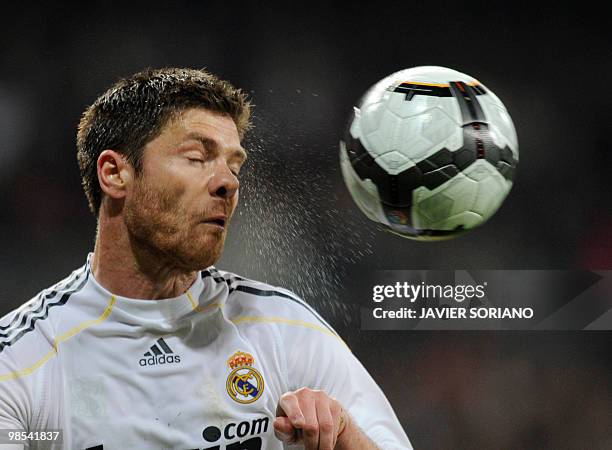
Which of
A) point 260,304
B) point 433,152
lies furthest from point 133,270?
point 433,152

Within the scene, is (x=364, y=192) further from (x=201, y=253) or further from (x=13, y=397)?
(x=13, y=397)

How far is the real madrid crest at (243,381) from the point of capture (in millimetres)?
2342

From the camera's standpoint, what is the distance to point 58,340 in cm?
230

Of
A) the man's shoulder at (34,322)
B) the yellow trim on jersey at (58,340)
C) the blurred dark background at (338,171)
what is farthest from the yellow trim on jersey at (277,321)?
the blurred dark background at (338,171)

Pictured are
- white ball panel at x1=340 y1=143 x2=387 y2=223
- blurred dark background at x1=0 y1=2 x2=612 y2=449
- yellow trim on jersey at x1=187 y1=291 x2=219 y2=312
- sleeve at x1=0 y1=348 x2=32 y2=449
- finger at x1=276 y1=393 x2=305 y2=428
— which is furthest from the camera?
blurred dark background at x1=0 y1=2 x2=612 y2=449

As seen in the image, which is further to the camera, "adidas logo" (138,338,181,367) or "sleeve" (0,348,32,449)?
"adidas logo" (138,338,181,367)

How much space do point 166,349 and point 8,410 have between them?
43cm

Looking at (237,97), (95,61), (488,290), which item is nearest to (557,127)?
(488,290)

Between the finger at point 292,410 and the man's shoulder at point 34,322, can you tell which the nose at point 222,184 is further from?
the finger at point 292,410

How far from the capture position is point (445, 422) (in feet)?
15.8

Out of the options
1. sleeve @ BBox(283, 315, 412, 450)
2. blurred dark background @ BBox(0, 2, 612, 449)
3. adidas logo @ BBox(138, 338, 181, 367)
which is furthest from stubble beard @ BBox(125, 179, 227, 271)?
blurred dark background @ BBox(0, 2, 612, 449)

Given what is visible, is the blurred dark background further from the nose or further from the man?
the nose

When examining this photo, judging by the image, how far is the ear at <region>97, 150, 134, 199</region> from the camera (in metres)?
2.37

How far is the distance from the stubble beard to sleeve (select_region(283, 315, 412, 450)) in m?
0.36
